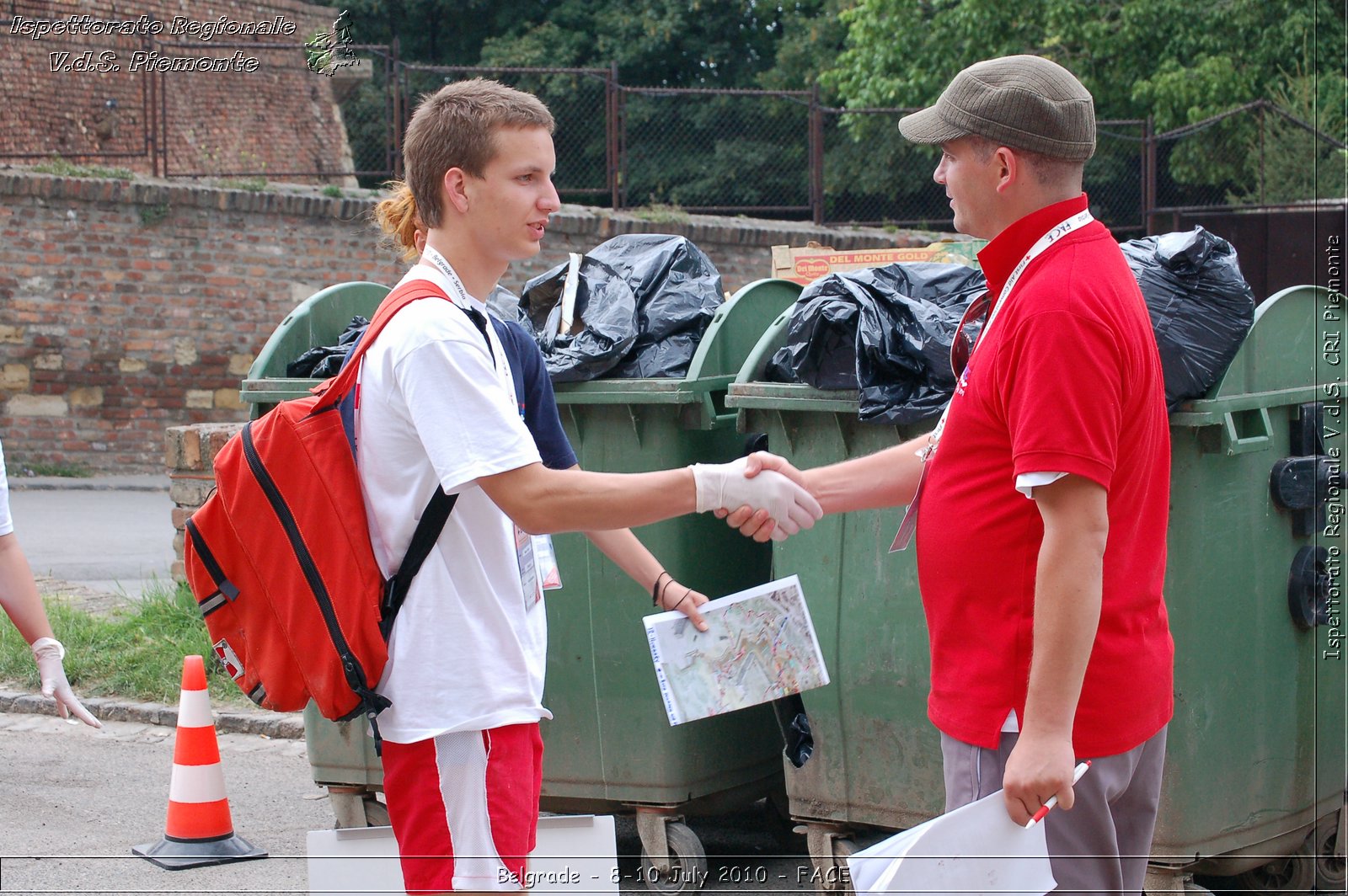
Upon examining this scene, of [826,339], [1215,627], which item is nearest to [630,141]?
[826,339]

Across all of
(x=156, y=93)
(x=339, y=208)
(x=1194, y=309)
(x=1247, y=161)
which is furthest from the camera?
(x=1247, y=161)

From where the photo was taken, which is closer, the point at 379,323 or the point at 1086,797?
the point at 1086,797

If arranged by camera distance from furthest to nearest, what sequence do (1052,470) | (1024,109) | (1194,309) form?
(1194,309) → (1024,109) → (1052,470)

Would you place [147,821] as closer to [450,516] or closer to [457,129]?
[450,516]

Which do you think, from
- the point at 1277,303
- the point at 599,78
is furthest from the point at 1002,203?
the point at 599,78

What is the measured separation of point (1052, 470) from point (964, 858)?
1.94 feet

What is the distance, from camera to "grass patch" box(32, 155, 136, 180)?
12906 millimetres

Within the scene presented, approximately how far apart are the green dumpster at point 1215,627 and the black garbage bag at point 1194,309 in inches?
2.7

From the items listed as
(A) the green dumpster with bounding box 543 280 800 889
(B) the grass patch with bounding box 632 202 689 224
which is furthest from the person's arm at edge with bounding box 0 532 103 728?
(B) the grass patch with bounding box 632 202 689 224

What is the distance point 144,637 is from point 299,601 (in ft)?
14.6

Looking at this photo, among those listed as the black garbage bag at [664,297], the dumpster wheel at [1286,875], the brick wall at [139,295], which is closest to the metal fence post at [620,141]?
the brick wall at [139,295]

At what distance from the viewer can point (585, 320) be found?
4129 mm

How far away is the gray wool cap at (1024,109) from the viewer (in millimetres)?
2102

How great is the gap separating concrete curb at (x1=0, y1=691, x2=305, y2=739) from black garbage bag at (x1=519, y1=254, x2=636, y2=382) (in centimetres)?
216
